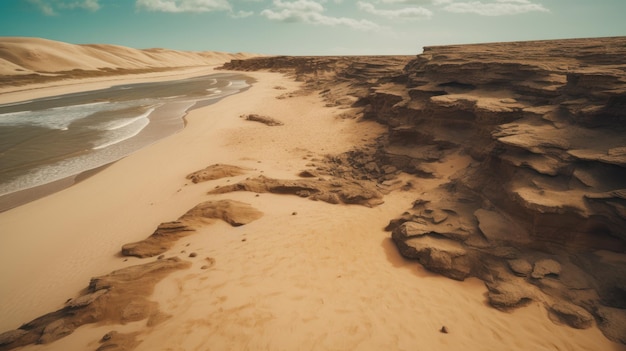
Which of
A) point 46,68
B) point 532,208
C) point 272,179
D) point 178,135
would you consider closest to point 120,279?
point 272,179

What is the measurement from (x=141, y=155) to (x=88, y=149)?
3809mm

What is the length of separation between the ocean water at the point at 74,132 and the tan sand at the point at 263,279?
304 centimetres

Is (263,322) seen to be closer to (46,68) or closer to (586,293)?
(586,293)

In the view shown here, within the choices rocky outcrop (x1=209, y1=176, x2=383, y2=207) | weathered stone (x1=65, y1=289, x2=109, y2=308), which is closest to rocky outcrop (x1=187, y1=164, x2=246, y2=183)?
rocky outcrop (x1=209, y1=176, x2=383, y2=207)

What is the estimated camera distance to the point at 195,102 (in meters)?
29.6

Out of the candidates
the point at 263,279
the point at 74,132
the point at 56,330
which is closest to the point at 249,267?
the point at 263,279

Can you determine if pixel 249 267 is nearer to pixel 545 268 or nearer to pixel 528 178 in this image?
pixel 545 268

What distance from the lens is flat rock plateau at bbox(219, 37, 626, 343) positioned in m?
5.27

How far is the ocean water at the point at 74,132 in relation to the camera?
1324 centimetres

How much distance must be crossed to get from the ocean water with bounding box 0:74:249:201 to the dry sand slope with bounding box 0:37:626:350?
2809 mm

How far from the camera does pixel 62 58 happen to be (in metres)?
59.9

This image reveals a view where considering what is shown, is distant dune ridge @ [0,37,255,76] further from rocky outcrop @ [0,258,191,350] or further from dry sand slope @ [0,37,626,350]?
rocky outcrop @ [0,258,191,350]

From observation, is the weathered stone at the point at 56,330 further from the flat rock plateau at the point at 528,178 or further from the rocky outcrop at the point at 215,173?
the flat rock plateau at the point at 528,178

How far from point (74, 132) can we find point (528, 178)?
23443 millimetres
